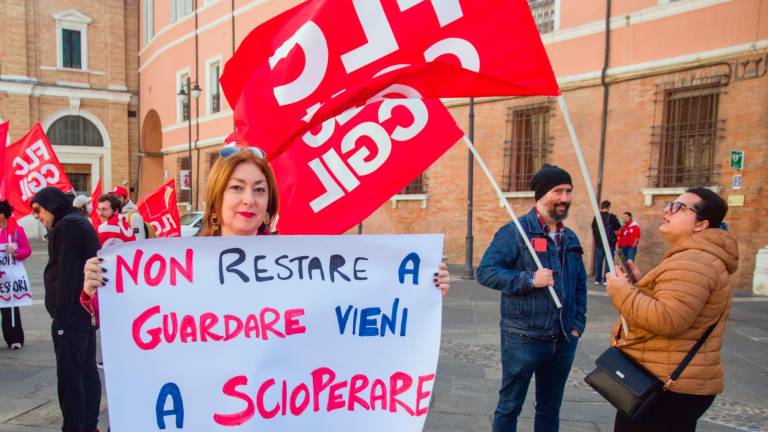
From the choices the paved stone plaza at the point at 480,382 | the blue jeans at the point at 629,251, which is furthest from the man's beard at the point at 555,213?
the blue jeans at the point at 629,251

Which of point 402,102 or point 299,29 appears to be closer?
point 299,29

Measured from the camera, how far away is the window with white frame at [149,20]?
31638 millimetres

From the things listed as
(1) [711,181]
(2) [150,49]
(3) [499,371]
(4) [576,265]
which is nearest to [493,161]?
(1) [711,181]

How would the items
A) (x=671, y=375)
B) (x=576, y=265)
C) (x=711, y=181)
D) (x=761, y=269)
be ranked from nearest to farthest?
(x=671, y=375) → (x=576, y=265) → (x=761, y=269) → (x=711, y=181)

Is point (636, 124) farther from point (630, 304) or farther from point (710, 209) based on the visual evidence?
point (630, 304)

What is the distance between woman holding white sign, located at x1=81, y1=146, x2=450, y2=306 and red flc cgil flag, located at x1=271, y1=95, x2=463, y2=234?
728 mm

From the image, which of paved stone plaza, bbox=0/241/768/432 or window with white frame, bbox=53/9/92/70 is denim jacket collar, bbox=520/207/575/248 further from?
window with white frame, bbox=53/9/92/70

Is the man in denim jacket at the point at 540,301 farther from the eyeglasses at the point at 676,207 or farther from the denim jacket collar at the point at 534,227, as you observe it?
the eyeglasses at the point at 676,207

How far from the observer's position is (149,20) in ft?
105

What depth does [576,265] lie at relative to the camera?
344 centimetres

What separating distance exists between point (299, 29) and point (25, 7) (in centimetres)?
3404

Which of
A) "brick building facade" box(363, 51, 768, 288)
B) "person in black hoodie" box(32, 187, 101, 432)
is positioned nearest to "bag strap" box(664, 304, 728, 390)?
"person in black hoodie" box(32, 187, 101, 432)

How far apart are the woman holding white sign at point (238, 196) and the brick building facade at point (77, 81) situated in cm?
3149

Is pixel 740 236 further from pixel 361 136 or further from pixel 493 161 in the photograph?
pixel 361 136
